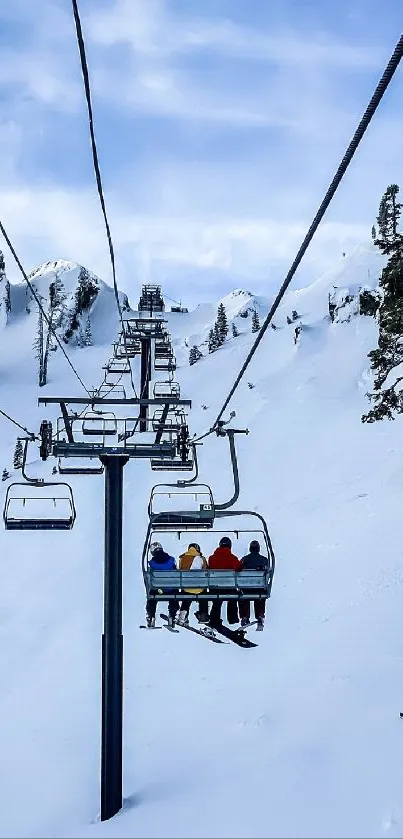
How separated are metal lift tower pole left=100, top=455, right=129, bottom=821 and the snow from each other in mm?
491

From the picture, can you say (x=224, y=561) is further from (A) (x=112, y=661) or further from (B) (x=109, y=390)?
(B) (x=109, y=390)

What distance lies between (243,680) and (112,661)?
4.73 metres

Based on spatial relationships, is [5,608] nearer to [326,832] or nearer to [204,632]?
[204,632]

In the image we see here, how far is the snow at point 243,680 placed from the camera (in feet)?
33.6

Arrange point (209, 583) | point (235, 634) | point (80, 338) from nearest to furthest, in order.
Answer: point (209, 583) < point (235, 634) < point (80, 338)

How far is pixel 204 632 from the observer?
11.0 meters

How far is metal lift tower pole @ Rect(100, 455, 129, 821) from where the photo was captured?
1086 centimetres

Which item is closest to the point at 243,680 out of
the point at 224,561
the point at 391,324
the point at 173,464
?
the point at 173,464

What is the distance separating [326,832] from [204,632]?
3.21m

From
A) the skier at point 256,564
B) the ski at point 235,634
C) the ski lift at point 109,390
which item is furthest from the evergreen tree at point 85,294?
the skier at point 256,564

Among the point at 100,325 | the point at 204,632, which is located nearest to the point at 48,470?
the point at 204,632

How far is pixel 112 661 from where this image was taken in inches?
433

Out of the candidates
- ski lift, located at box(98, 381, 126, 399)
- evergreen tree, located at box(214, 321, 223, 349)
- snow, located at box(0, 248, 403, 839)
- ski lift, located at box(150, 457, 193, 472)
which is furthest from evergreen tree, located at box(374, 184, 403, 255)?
ski lift, located at box(150, 457, 193, 472)

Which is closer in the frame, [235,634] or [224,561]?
[224,561]
